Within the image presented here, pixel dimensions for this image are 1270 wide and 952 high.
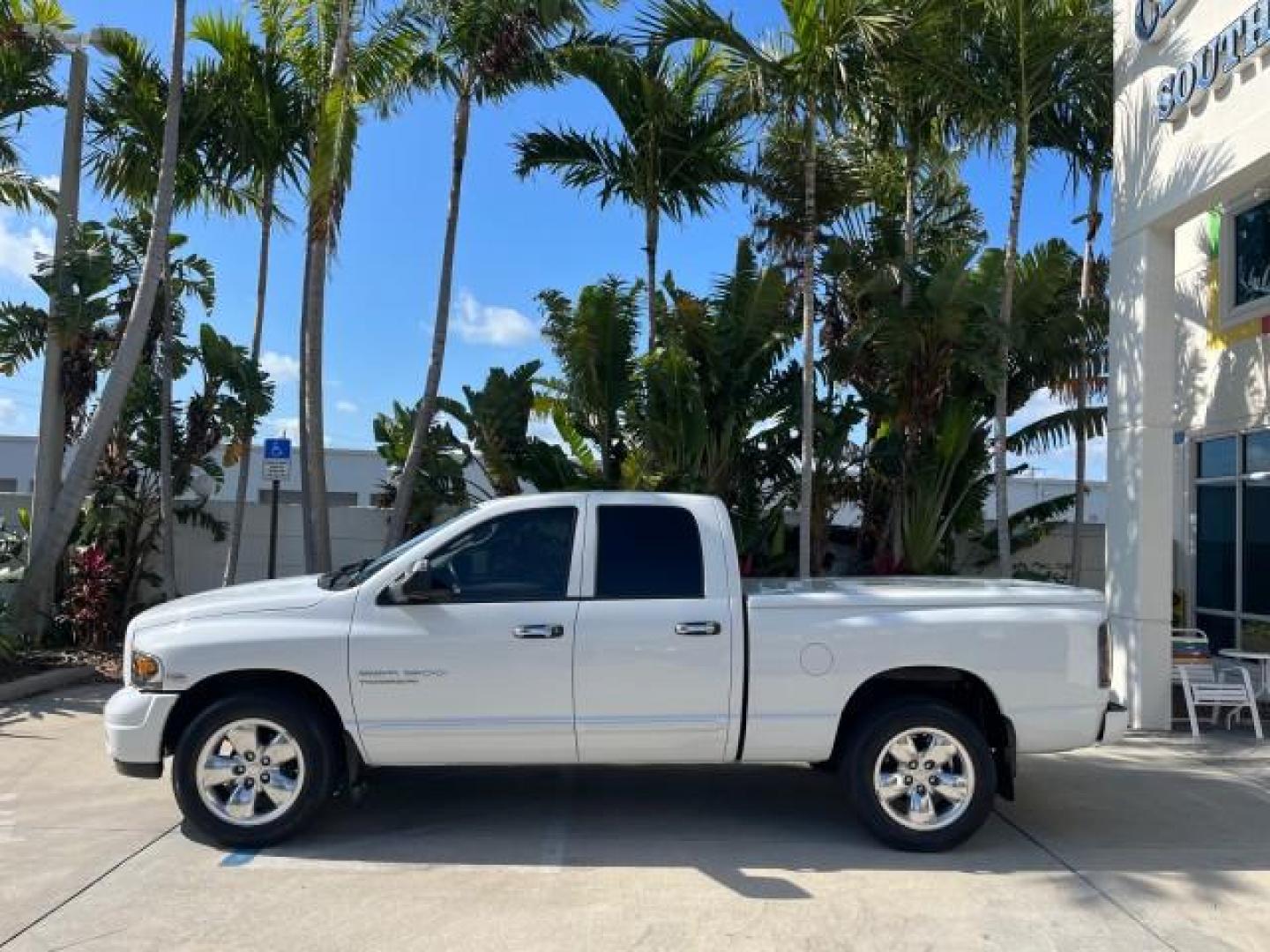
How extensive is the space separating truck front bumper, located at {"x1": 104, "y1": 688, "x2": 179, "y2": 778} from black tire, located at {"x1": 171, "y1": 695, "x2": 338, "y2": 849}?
0.43 feet

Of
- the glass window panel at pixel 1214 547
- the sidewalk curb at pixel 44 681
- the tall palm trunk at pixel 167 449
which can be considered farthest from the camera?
the tall palm trunk at pixel 167 449

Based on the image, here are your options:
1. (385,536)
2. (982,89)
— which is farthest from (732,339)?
(385,536)

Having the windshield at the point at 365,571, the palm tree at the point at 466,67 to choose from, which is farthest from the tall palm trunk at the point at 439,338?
the windshield at the point at 365,571

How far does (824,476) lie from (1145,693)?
519cm

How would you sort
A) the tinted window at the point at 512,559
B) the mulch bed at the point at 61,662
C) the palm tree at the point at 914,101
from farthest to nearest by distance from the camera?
the palm tree at the point at 914,101 → the mulch bed at the point at 61,662 → the tinted window at the point at 512,559

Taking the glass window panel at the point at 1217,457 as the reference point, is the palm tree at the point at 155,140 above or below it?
above

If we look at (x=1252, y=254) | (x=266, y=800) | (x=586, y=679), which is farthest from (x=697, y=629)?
(x=1252, y=254)

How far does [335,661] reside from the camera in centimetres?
581

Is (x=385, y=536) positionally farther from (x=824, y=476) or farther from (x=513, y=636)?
(x=513, y=636)

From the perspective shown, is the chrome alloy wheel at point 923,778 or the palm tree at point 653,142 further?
the palm tree at point 653,142

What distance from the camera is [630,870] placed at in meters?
5.57

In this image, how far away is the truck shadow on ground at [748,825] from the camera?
5.74 metres

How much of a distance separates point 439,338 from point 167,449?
11.4ft

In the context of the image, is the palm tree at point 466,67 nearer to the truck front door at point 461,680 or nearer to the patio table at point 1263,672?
the truck front door at point 461,680
